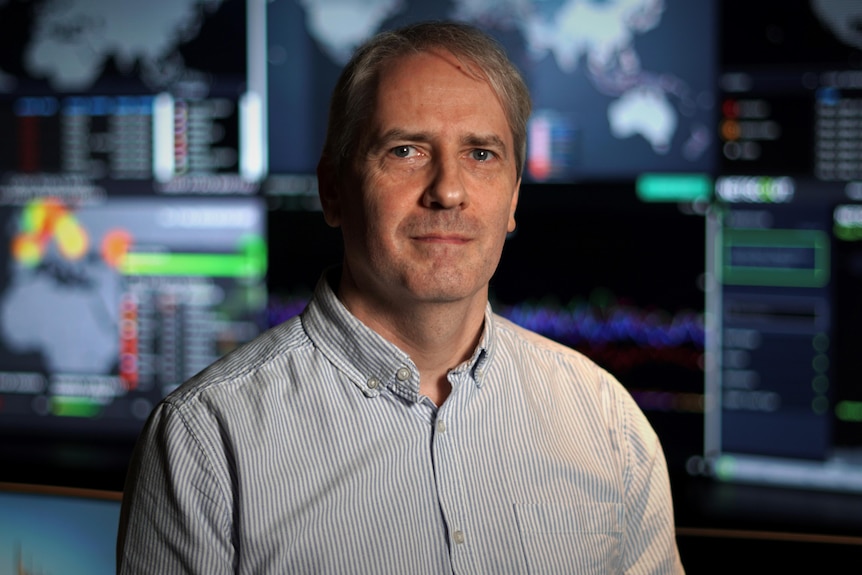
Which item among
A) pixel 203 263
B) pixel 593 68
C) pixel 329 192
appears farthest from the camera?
pixel 203 263

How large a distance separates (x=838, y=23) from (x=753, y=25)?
6.9 inches

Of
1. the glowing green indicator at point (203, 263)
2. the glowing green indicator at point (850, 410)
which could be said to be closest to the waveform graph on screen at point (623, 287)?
the glowing green indicator at point (850, 410)

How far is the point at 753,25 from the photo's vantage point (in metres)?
2.24

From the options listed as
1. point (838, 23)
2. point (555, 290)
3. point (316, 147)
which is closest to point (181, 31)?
point (316, 147)

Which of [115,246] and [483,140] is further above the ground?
[483,140]

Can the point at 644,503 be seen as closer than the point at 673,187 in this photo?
Yes

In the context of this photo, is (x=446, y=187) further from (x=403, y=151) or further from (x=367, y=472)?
(x=367, y=472)

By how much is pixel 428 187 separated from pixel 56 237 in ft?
6.08

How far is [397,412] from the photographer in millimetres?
1193

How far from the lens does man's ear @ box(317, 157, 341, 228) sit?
1297mm

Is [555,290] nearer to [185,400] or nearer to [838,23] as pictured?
[838,23]

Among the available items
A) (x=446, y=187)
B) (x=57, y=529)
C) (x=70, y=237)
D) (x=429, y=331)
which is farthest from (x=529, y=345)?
(x=70, y=237)

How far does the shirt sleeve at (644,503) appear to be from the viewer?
131 cm

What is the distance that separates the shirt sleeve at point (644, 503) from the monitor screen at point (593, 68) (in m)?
1.09
